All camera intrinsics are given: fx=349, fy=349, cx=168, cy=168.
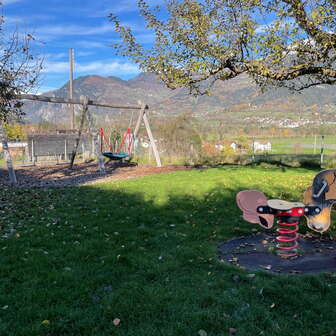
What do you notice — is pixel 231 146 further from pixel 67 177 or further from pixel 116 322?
pixel 116 322

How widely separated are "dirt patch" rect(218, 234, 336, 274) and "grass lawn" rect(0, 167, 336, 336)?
0.30m

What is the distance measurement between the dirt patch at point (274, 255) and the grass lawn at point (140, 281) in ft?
0.97

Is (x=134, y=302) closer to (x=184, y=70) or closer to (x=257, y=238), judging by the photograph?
(x=257, y=238)

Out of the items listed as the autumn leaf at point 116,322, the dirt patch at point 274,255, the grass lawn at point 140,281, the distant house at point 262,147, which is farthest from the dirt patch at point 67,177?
the distant house at point 262,147

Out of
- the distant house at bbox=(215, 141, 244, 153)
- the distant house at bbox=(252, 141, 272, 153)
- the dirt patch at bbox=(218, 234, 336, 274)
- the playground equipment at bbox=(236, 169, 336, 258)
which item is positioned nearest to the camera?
the dirt patch at bbox=(218, 234, 336, 274)

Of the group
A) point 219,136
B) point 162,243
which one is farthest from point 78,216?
point 219,136

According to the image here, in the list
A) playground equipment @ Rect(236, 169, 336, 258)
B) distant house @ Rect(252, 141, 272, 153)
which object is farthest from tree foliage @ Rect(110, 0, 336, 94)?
distant house @ Rect(252, 141, 272, 153)

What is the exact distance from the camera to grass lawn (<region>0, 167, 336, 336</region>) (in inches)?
141

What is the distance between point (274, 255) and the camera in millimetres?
5703

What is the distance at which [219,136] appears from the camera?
40688 millimetres

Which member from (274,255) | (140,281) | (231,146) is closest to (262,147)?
(231,146)

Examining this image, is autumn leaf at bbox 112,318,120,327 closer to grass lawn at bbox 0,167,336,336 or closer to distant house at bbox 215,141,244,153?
grass lawn at bbox 0,167,336,336

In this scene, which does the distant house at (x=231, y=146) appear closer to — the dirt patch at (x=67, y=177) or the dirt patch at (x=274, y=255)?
the dirt patch at (x=67, y=177)

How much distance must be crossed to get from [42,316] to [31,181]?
36.6ft
